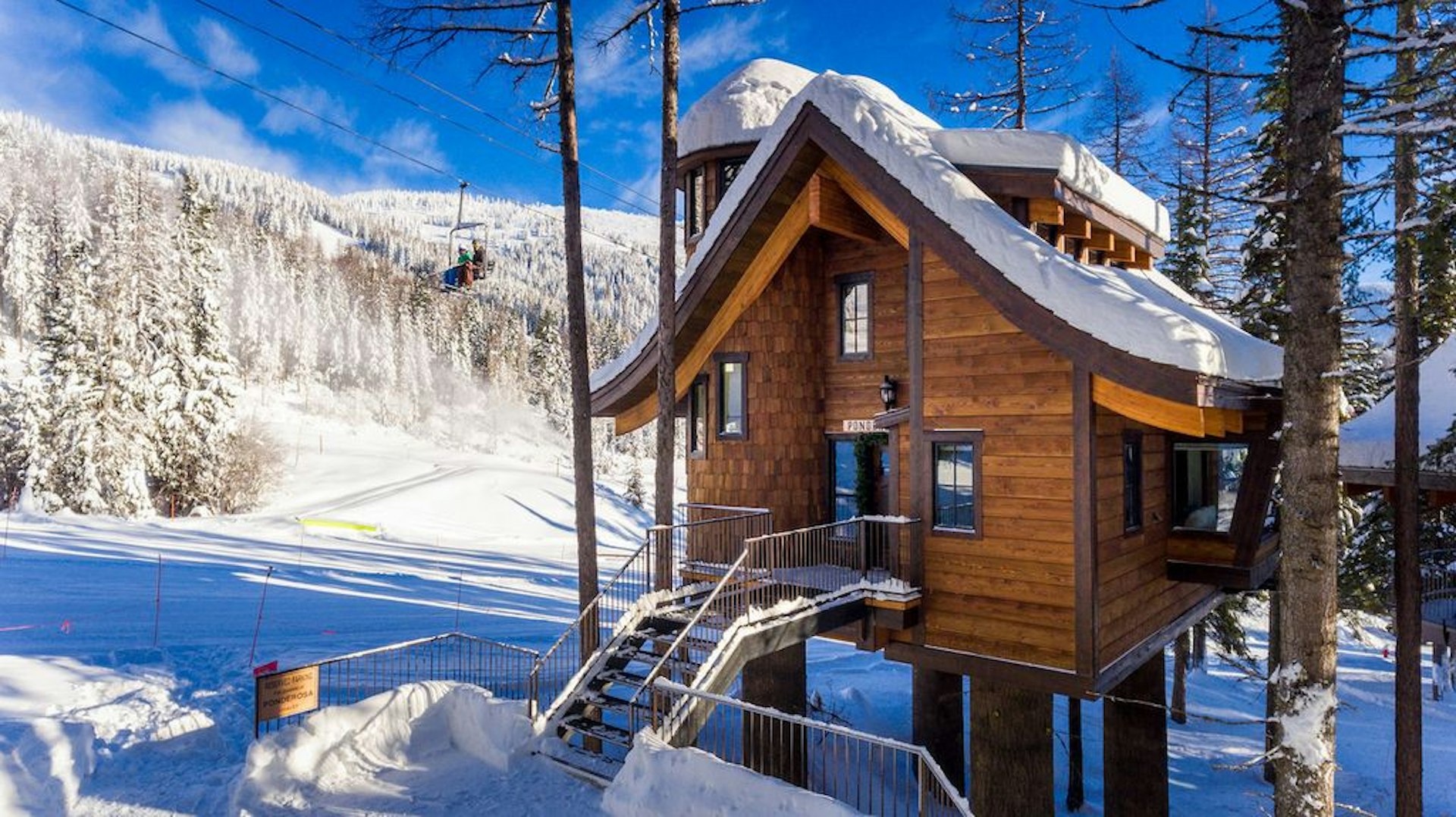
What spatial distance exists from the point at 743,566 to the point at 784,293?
4.85 meters

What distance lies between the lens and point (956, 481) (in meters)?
10.4

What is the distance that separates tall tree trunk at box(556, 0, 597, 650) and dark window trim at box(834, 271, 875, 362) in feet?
14.8

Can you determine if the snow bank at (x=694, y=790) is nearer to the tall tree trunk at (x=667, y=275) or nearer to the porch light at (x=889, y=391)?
the tall tree trunk at (x=667, y=275)

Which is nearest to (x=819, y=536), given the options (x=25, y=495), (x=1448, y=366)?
(x=1448, y=366)

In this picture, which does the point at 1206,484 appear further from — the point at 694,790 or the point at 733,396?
the point at 694,790

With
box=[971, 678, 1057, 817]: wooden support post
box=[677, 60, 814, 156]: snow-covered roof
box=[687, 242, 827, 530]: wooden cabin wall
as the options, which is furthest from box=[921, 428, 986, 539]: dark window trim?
box=[677, 60, 814, 156]: snow-covered roof

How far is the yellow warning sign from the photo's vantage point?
35.4ft

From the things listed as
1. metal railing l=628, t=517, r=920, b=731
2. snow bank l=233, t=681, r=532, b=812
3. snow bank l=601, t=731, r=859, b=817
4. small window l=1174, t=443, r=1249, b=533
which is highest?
small window l=1174, t=443, r=1249, b=533

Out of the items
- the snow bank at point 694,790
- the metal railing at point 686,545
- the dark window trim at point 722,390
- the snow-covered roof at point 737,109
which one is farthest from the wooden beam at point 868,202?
the snow bank at point 694,790

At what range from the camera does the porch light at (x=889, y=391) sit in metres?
12.7

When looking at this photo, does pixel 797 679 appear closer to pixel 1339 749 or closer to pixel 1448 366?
pixel 1448 366

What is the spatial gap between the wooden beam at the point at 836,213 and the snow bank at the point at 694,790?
7.66 metres

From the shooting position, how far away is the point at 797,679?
14773 millimetres

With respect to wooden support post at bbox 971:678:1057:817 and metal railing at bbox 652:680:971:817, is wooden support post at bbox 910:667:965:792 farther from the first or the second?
wooden support post at bbox 971:678:1057:817
